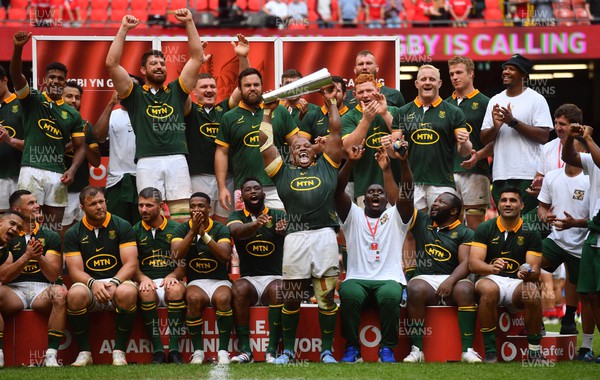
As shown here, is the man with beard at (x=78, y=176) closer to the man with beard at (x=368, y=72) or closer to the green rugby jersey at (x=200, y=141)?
the green rugby jersey at (x=200, y=141)

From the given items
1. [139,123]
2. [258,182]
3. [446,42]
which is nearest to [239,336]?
[258,182]

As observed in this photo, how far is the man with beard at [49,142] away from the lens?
35.4ft

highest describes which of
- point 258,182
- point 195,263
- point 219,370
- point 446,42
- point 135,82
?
point 446,42

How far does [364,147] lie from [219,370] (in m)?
3.03

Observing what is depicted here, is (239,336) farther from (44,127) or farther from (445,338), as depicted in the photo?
(44,127)

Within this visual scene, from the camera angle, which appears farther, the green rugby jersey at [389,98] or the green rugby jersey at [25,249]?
the green rugby jersey at [389,98]

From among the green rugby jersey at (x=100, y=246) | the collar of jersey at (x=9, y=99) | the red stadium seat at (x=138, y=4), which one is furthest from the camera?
the red stadium seat at (x=138, y=4)

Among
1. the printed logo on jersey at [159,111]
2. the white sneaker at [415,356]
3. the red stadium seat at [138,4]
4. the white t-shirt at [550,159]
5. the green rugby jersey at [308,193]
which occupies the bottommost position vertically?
the white sneaker at [415,356]

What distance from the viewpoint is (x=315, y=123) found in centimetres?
1138

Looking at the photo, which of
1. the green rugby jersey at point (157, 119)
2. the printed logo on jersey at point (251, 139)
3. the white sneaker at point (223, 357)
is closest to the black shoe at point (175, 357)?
the white sneaker at point (223, 357)

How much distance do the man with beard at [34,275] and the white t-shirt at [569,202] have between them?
15.7ft

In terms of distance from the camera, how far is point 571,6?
58.5 ft

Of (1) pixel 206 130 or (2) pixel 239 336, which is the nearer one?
(2) pixel 239 336

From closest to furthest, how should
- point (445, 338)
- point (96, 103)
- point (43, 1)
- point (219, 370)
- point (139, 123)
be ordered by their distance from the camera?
point (219, 370) < point (445, 338) < point (139, 123) < point (96, 103) < point (43, 1)
